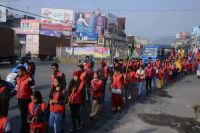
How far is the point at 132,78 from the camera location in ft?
52.0

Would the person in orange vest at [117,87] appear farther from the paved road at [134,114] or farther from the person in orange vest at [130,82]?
the person in orange vest at [130,82]

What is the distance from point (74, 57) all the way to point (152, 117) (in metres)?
38.5

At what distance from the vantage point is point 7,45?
113ft

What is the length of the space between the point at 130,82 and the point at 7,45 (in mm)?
21372

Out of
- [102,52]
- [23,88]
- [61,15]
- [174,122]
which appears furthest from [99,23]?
[23,88]

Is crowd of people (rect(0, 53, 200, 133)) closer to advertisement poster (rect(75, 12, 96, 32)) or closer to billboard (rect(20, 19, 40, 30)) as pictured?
billboard (rect(20, 19, 40, 30))

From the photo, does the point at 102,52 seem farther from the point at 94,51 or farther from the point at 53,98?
the point at 53,98

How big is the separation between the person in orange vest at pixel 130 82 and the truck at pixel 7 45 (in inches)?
782

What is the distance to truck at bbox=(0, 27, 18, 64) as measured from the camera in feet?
110

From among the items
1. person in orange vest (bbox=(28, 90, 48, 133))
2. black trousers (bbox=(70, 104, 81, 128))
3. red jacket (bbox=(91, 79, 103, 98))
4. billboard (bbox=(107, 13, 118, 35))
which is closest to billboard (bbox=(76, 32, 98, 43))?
billboard (bbox=(107, 13, 118, 35))

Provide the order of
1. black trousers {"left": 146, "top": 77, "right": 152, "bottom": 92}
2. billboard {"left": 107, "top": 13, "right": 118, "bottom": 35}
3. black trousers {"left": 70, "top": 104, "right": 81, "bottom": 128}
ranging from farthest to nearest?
billboard {"left": 107, "top": 13, "right": 118, "bottom": 35} < black trousers {"left": 146, "top": 77, "right": 152, "bottom": 92} < black trousers {"left": 70, "top": 104, "right": 81, "bottom": 128}

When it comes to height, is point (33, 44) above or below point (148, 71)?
above

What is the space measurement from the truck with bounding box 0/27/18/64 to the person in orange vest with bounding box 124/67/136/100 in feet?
65.2

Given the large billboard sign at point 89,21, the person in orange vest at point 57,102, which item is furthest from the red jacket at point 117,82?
the large billboard sign at point 89,21
